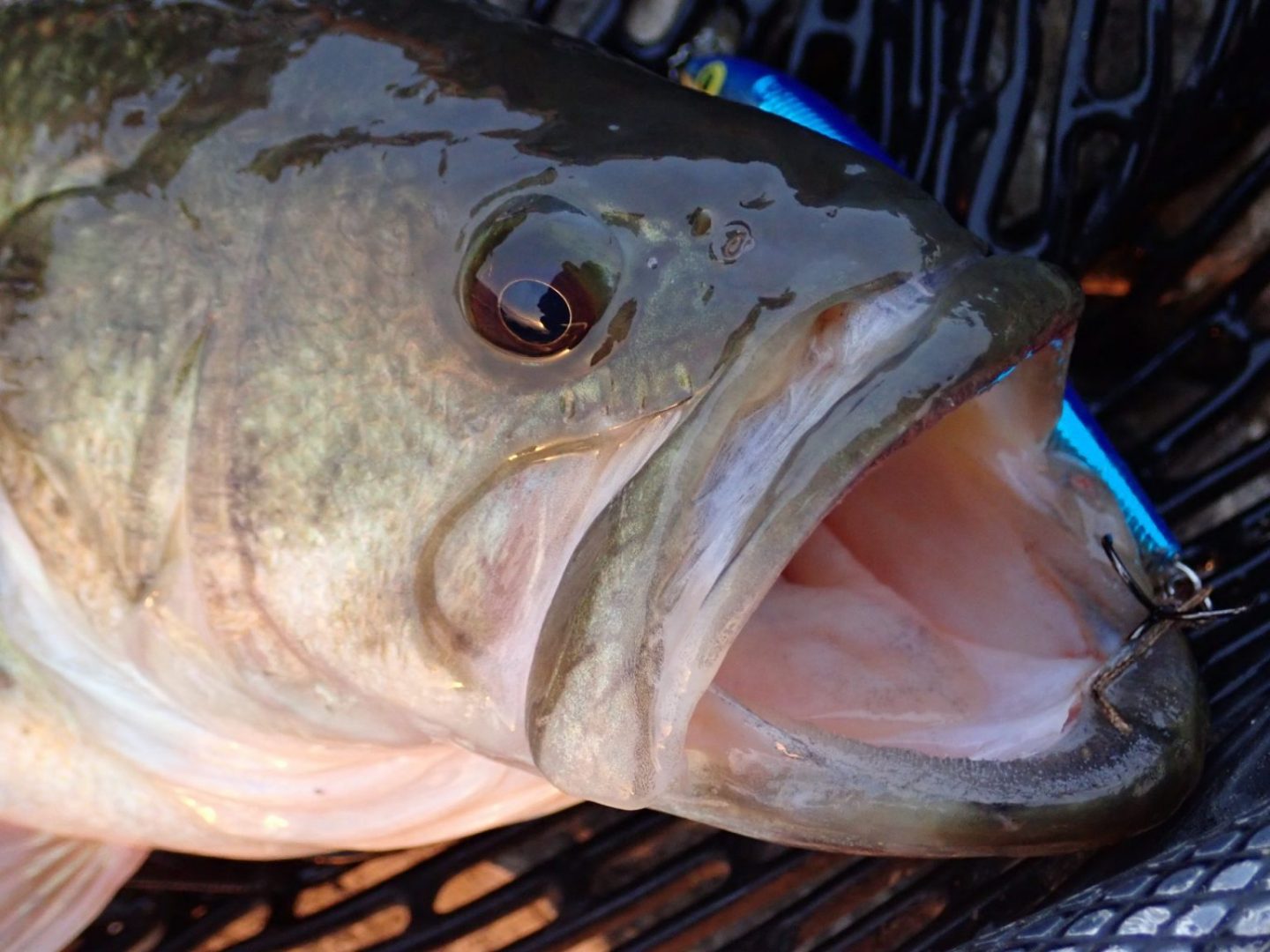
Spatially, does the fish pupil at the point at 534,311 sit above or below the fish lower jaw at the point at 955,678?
above

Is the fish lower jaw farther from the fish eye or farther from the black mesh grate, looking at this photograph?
Result: the black mesh grate

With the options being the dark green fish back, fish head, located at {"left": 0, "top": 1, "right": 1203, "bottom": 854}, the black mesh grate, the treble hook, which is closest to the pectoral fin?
the black mesh grate

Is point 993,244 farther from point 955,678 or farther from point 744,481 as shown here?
point 744,481

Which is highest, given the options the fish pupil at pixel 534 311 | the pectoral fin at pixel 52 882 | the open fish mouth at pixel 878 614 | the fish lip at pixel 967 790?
the pectoral fin at pixel 52 882

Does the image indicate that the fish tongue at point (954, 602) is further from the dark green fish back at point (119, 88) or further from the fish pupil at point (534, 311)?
the dark green fish back at point (119, 88)

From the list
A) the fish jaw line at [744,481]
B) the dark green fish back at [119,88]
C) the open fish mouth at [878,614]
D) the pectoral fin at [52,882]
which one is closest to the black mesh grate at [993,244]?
the pectoral fin at [52,882]

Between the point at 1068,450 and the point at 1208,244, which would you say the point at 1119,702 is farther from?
the point at 1208,244

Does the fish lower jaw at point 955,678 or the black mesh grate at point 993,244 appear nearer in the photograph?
the fish lower jaw at point 955,678

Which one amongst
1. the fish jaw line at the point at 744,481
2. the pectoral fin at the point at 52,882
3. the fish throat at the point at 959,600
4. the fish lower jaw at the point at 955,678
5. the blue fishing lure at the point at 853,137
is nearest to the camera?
the fish jaw line at the point at 744,481
